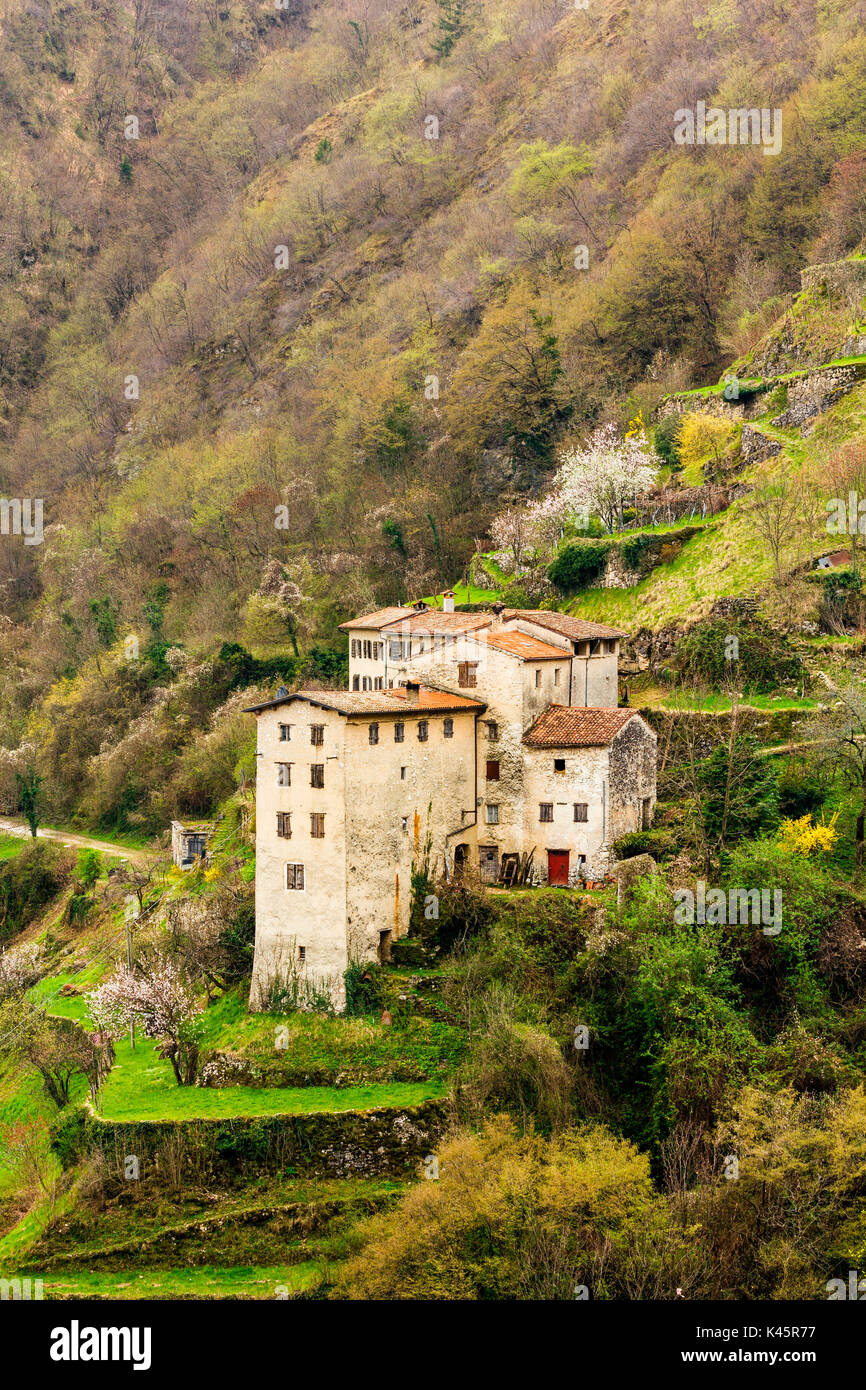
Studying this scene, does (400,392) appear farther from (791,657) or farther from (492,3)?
(492,3)

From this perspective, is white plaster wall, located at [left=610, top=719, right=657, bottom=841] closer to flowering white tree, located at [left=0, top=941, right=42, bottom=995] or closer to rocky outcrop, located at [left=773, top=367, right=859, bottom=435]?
rocky outcrop, located at [left=773, top=367, right=859, bottom=435]

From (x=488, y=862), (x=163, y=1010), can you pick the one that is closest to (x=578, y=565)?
(x=488, y=862)

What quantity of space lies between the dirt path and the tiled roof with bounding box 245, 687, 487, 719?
30.5 m

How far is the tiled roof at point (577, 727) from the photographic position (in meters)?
44.2

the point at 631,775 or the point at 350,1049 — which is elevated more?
the point at 631,775

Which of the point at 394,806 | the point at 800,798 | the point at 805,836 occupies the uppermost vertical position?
the point at 800,798

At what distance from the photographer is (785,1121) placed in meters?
34.2

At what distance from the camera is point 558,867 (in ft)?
148

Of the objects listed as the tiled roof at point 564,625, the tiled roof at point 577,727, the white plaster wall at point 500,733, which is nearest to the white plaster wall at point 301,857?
the white plaster wall at point 500,733

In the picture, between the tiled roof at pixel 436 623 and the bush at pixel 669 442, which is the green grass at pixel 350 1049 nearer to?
the tiled roof at pixel 436 623

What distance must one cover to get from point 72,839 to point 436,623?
3619 centimetres

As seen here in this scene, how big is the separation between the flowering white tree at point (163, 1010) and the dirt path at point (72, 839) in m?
22.8

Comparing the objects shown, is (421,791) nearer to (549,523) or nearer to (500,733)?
(500,733)
